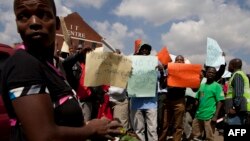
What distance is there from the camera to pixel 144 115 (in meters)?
6.32

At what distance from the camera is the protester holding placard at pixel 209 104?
7074mm

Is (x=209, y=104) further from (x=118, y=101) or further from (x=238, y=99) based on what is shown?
(x=118, y=101)

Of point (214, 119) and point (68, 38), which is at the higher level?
point (68, 38)

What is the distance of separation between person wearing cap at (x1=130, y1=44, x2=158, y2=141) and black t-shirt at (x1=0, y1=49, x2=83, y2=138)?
4.72 metres

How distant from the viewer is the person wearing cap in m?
6.19

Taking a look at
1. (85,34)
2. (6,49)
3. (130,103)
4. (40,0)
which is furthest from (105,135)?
(85,34)

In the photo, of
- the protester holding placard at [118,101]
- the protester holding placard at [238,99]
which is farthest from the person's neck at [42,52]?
the protester holding placard at [238,99]

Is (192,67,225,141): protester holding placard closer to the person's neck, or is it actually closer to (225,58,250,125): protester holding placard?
(225,58,250,125): protester holding placard

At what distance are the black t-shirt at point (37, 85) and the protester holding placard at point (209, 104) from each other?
583 cm

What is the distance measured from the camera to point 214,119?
703 cm

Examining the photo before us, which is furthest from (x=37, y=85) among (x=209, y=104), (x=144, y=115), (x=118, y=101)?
(x=209, y=104)

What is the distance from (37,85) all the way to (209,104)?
6.07 meters

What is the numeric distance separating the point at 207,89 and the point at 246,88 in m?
0.93

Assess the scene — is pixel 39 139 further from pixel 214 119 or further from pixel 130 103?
pixel 214 119
